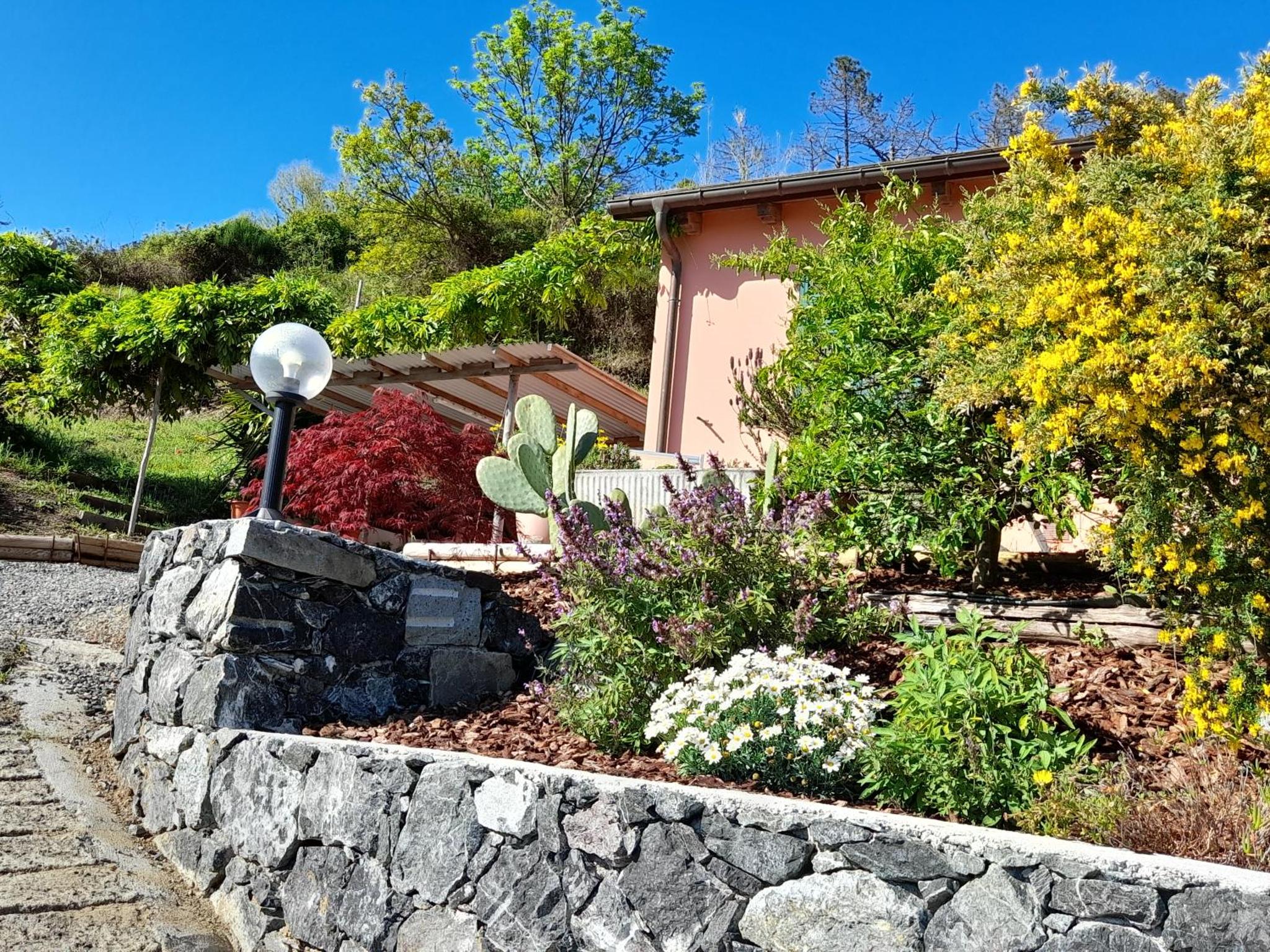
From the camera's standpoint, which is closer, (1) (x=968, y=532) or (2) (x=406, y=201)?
(1) (x=968, y=532)

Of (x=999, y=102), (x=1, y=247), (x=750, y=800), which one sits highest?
(x=999, y=102)

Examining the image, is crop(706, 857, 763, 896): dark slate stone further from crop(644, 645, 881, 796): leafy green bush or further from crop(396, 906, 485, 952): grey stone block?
crop(396, 906, 485, 952): grey stone block

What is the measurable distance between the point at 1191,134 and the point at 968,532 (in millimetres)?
2082

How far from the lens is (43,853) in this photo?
4480 millimetres

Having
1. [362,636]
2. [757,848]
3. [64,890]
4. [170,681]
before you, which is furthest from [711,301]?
[757,848]

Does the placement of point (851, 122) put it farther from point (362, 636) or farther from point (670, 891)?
point (670, 891)

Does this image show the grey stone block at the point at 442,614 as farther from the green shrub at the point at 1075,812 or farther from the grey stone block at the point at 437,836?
the green shrub at the point at 1075,812

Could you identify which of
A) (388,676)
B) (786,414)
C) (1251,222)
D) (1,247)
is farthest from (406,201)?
(1251,222)

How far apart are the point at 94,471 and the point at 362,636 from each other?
11716mm

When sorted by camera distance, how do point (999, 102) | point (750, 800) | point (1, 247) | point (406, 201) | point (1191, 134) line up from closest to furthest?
point (750, 800) < point (1191, 134) < point (1, 247) < point (999, 102) < point (406, 201)

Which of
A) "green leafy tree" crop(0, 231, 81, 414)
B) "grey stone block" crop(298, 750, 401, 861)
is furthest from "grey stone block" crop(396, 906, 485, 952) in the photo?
"green leafy tree" crop(0, 231, 81, 414)

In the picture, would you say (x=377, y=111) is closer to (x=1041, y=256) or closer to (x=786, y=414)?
(x=786, y=414)

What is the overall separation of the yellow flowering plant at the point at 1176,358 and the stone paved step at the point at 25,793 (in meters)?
4.61

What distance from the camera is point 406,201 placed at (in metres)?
23.9
